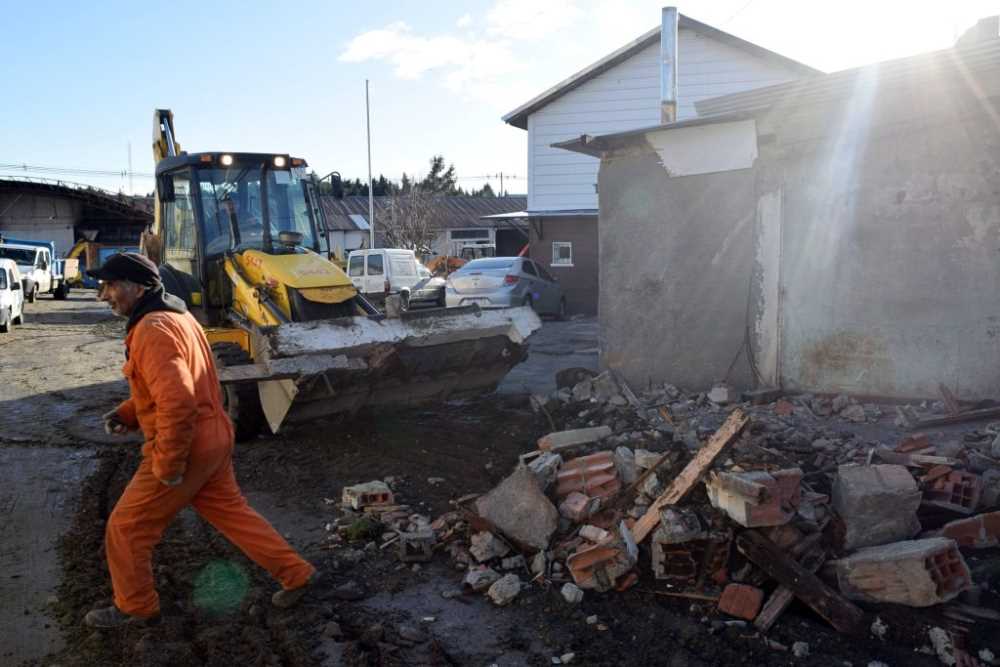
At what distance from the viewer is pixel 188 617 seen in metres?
4.35

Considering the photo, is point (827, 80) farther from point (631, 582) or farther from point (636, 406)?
point (631, 582)

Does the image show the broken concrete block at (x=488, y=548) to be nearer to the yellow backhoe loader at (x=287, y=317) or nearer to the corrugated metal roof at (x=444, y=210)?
the yellow backhoe loader at (x=287, y=317)

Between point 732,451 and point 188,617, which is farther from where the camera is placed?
point 732,451

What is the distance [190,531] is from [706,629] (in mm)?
3509

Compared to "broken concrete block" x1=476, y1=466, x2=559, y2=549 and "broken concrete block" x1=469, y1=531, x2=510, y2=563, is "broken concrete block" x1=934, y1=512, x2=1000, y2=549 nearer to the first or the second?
"broken concrete block" x1=476, y1=466, x2=559, y2=549

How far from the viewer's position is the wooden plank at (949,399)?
753cm

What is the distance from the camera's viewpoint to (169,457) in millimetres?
3969

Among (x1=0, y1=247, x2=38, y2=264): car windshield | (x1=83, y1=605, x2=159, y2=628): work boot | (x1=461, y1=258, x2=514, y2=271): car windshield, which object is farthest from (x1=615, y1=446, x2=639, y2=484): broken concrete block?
(x1=0, y1=247, x2=38, y2=264): car windshield

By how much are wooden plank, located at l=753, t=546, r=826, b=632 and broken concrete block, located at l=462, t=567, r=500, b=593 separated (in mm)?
1465

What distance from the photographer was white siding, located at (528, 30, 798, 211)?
22.2 m

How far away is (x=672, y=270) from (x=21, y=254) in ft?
88.1

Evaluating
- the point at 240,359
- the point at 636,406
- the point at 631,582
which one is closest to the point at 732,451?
the point at 631,582

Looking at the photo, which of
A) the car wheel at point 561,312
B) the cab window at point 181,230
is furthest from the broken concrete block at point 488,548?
the car wheel at point 561,312

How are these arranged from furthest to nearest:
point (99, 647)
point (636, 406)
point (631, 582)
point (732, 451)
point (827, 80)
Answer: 1. point (636, 406)
2. point (827, 80)
3. point (732, 451)
4. point (631, 582)
5. point (99, 647)
